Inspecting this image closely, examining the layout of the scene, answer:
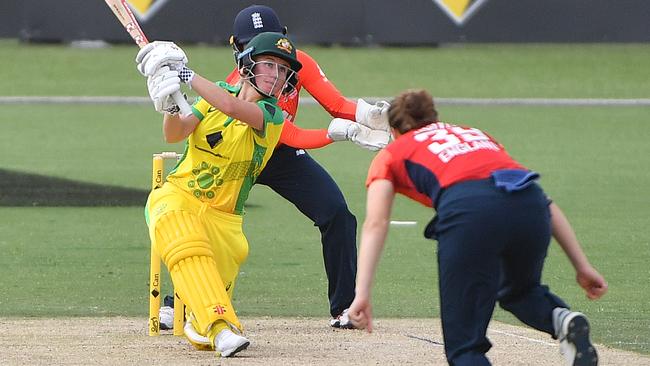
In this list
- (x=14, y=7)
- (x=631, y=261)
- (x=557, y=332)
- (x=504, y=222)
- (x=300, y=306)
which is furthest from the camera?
(x=14, y=7)

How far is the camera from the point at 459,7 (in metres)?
22.0

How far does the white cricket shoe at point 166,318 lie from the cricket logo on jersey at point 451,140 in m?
2.95

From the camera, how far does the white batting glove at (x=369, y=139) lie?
8102 millimetres

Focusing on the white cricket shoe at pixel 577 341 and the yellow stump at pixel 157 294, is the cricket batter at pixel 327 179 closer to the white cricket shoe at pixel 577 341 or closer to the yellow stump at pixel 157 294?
the yellow stump at pixel 157 294

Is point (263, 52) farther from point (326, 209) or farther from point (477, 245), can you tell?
point (477, 245)

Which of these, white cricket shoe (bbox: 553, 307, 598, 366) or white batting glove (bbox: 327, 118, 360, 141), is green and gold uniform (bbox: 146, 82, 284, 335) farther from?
white cricket shoe (bbox: 553, 307, 598, 366)

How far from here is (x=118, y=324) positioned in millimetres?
8234

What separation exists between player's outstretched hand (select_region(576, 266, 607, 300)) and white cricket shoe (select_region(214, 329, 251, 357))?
189 cm

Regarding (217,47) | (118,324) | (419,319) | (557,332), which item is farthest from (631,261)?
(217,47)

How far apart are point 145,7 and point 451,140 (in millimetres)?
16777

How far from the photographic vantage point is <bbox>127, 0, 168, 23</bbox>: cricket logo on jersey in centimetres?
2183

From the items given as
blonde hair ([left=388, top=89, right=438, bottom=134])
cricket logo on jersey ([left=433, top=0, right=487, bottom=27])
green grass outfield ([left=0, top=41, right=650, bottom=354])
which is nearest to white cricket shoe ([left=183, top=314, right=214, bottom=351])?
green grass outfield ([left=0, top=41, right=650, bottom=354])

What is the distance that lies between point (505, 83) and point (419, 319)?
14632 mm

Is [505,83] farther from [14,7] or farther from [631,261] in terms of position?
[631,261]
